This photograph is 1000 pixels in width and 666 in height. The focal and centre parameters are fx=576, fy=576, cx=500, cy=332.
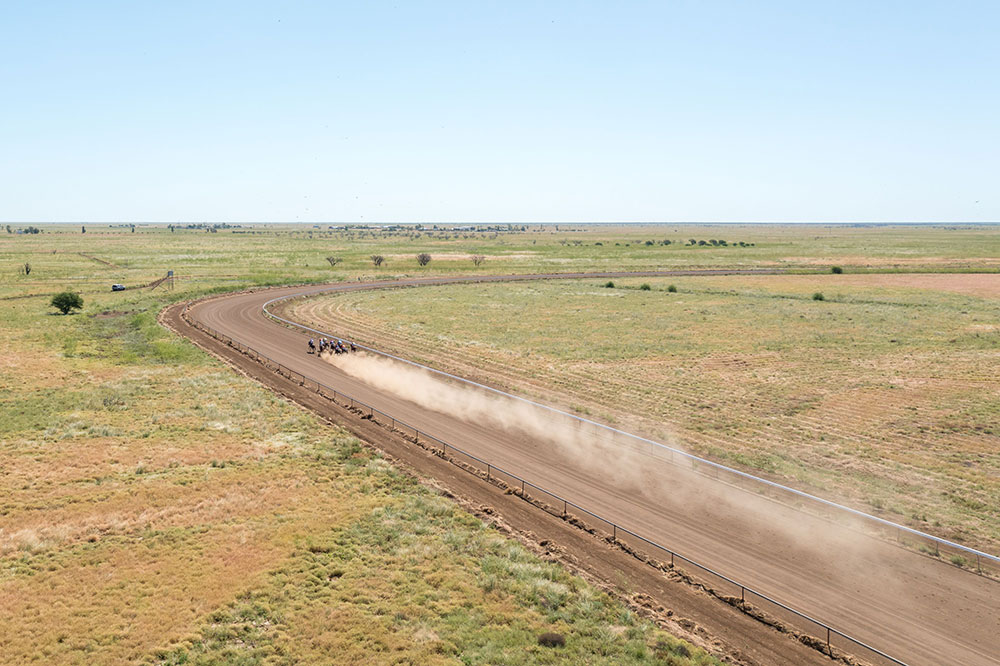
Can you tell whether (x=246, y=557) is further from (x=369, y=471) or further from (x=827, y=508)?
(x=827, y=508)

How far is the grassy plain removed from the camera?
18141mm

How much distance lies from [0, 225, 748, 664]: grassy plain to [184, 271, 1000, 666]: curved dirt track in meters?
5.33

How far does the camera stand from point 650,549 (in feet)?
76.9

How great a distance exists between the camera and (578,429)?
36812mm

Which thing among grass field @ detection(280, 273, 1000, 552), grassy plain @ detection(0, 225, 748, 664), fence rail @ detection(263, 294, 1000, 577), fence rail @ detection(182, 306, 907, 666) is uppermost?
grass field @ detection(280, 273, 1000, 552)

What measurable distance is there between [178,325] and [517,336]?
42193 millimetres

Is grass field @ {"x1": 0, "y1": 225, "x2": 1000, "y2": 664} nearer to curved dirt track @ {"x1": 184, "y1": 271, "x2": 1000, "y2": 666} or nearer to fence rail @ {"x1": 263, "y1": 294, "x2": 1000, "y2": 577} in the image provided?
fence rail @ {"x1": 263, "y1": 294, "x2": 1000, "y2": 577}

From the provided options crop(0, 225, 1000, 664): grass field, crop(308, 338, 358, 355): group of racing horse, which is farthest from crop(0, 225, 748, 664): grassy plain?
crop(308, 338, 358, 355): group of racing horse

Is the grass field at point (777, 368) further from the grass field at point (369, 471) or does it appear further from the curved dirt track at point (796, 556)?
the curved dirt track at point (796, 556)

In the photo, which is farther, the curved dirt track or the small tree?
the small tree

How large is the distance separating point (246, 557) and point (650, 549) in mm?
16208

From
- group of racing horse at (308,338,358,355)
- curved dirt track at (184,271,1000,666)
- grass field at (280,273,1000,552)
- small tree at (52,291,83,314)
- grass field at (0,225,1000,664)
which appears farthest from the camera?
small tree at (52,291,83,314)

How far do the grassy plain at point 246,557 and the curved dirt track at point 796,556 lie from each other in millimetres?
5334

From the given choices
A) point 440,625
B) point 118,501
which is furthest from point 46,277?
point 440,625
